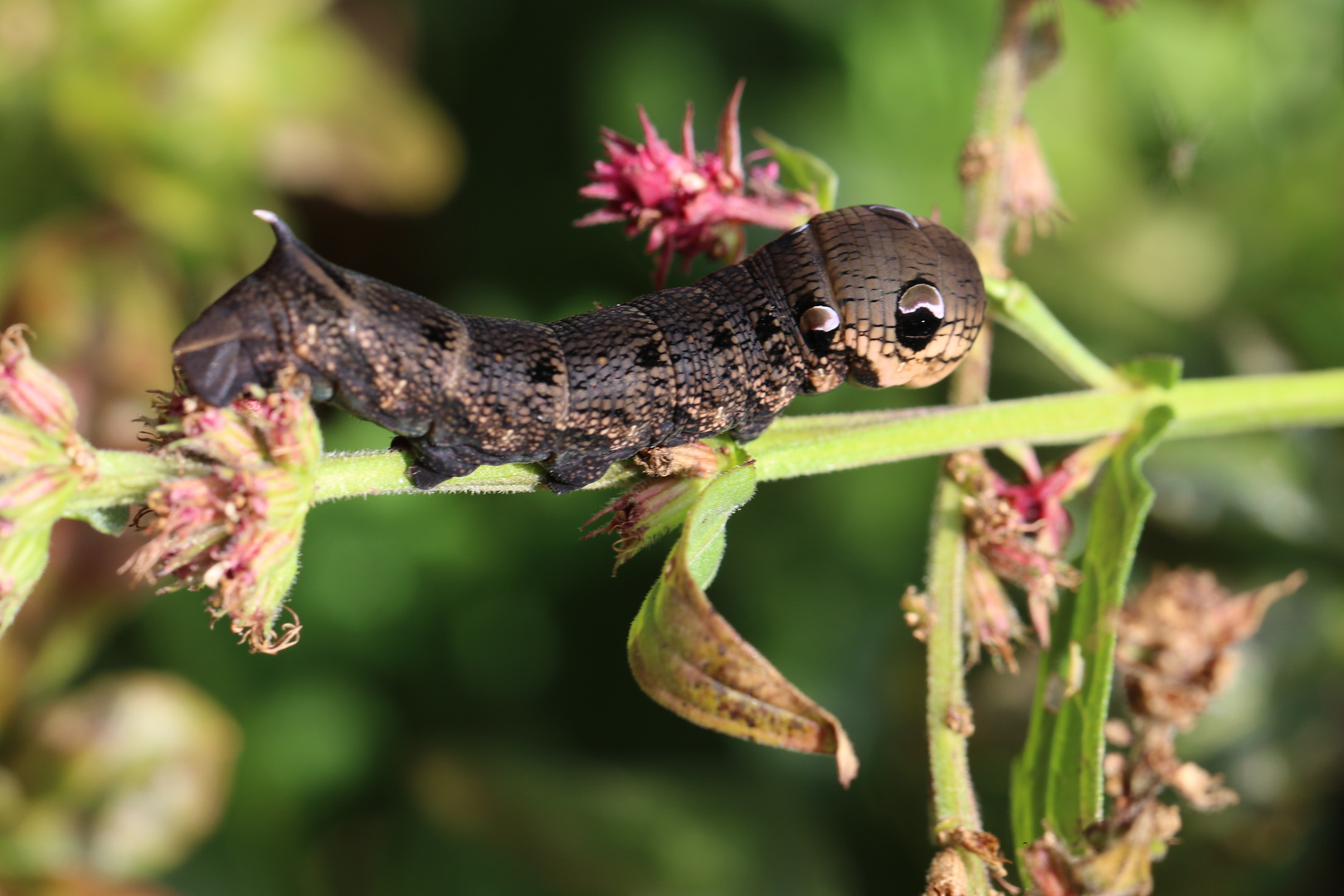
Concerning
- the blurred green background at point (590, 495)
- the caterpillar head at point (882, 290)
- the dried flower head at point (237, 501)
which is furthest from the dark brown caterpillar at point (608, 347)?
the blurred green background at point (590, 495)

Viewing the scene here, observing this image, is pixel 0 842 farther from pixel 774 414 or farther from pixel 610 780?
pixel 774 414

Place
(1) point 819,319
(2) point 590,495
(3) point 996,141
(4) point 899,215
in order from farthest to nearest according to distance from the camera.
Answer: (2) point 590,495 → (3) point 996,141 → (4) point 899,215 → (1) point 819,319

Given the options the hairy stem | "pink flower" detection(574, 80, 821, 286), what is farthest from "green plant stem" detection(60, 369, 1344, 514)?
"pink flower" detection(574, 80, 821, 286)

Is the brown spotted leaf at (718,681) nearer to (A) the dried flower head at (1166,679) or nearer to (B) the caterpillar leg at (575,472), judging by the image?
(B) the caterpillar leg at (575,472)

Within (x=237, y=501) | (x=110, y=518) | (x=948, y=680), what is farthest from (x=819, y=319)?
(x=110, y=518)

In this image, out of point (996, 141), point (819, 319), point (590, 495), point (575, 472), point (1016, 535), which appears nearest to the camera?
point (575, 472)

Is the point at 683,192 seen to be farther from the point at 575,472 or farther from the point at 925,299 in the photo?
the point at 575,472

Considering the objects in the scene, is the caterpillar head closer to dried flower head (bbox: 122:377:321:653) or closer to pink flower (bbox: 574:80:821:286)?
pink flower (bbox: 574:80:821:286)

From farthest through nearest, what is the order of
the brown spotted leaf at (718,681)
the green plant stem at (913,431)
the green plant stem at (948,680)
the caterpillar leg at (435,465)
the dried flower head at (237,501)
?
the green plant stem at (948,680)
the caterpillar leg at (435,465)
the green plant stem at (913,431)
the dried flower head at (237,501)
the brown spotted leaf at (718,681)
